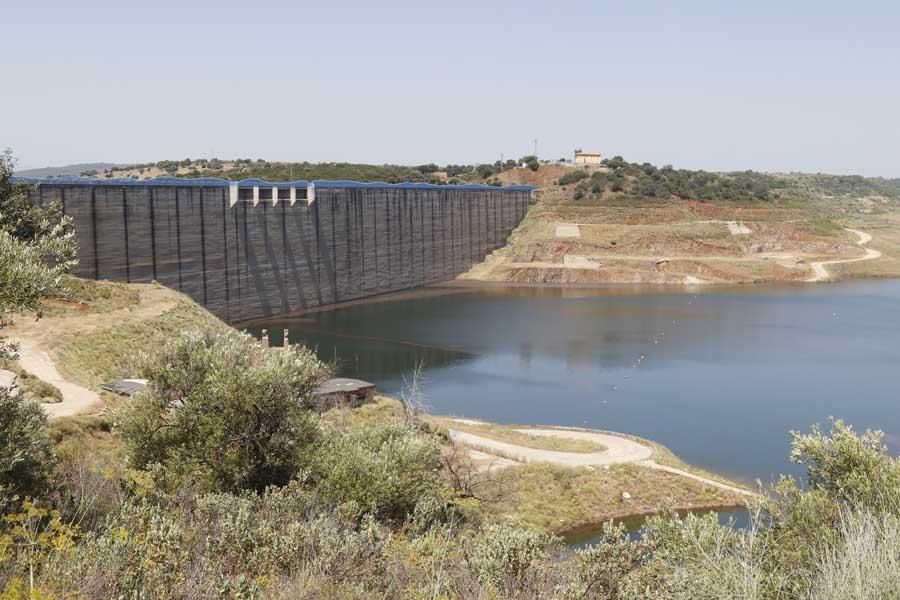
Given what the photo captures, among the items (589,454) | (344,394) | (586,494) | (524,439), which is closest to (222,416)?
(586,494)

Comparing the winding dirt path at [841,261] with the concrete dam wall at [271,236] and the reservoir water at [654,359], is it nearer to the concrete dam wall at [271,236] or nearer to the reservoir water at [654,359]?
the reservoir water at [654,359]

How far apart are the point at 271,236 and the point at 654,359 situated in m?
29.2

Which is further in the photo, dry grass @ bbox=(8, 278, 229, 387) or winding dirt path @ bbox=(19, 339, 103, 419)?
dry grass @ bbox=(8, 278, 229, 387)

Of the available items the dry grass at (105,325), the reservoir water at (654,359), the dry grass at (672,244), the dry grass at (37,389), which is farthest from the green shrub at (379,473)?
the dry grass at (672,244)

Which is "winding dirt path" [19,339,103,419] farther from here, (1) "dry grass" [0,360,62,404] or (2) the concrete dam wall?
(2) the concrete dam wall

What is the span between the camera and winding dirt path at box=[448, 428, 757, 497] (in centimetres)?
2966

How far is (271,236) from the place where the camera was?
64.5m

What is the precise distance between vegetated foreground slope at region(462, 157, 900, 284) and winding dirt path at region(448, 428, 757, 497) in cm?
5731

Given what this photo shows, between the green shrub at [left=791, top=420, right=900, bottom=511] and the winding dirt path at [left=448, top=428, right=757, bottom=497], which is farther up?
the green shrub at [left=791, top=420, right=900, bottom=511]

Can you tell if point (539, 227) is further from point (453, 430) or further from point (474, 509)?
point (474, 509)

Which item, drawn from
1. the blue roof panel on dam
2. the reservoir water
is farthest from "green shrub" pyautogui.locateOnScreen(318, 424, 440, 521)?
the blue roof panel on dam

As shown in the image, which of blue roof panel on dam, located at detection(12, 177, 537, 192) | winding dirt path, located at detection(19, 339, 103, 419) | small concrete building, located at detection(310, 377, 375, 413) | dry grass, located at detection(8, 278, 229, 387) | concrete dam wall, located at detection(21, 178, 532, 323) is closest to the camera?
winding dirt path, located at detection(19, 339, 103, 419)

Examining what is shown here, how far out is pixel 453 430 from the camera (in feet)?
111

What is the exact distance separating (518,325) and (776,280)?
38.0m
